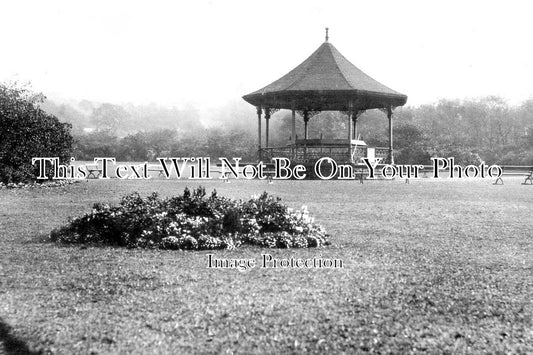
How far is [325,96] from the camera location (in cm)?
2606

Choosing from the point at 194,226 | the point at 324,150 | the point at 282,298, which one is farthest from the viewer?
the point at 324,150

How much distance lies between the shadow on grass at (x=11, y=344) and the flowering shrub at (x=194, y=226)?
3725 millimetres

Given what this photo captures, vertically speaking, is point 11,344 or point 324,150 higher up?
point 324,150

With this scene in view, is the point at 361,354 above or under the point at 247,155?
under

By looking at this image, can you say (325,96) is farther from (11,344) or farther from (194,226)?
(11,344)

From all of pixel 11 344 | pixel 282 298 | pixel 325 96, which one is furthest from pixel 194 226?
pixel 325 96

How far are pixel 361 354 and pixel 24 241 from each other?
666 cm

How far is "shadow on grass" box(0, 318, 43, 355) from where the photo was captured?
436cm

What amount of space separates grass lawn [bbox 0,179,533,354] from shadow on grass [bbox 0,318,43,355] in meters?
0.02

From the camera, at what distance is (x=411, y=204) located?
15.0m

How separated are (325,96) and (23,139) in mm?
13268

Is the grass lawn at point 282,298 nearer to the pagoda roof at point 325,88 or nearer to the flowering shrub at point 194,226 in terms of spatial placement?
the flowering shrub at point 194,226

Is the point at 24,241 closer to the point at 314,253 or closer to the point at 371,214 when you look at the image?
the point at 314,253

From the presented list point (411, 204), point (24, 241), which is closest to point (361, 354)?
point (24, 241)
